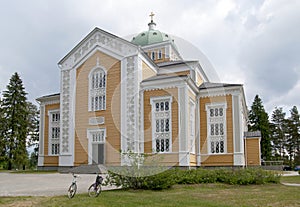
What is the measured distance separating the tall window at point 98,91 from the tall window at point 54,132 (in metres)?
5.80

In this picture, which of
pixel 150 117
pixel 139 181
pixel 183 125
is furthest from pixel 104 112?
pixel 139 181

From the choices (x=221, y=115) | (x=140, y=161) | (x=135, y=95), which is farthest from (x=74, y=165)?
(x=140, y=161)

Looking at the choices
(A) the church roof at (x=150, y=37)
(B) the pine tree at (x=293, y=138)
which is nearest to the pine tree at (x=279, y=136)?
(B) the pine tree at (x=293, y=138)

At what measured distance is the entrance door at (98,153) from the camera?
27969 mm

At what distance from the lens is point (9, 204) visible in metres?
9.52

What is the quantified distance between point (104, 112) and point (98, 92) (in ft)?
6.14

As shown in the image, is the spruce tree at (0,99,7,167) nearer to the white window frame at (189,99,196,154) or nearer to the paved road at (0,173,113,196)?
the paved road at (0,173,113,196)

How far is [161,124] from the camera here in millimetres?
26406

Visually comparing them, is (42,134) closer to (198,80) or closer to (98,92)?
(98,92)

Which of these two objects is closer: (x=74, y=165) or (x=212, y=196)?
(x=212, y=196)

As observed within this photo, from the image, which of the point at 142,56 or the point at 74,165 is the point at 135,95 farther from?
the point at 74,165

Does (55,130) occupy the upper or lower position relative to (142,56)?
lower

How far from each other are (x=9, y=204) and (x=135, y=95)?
18.1m

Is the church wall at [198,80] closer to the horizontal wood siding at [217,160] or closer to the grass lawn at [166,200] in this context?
the horizontal wood siding at [217,160]
